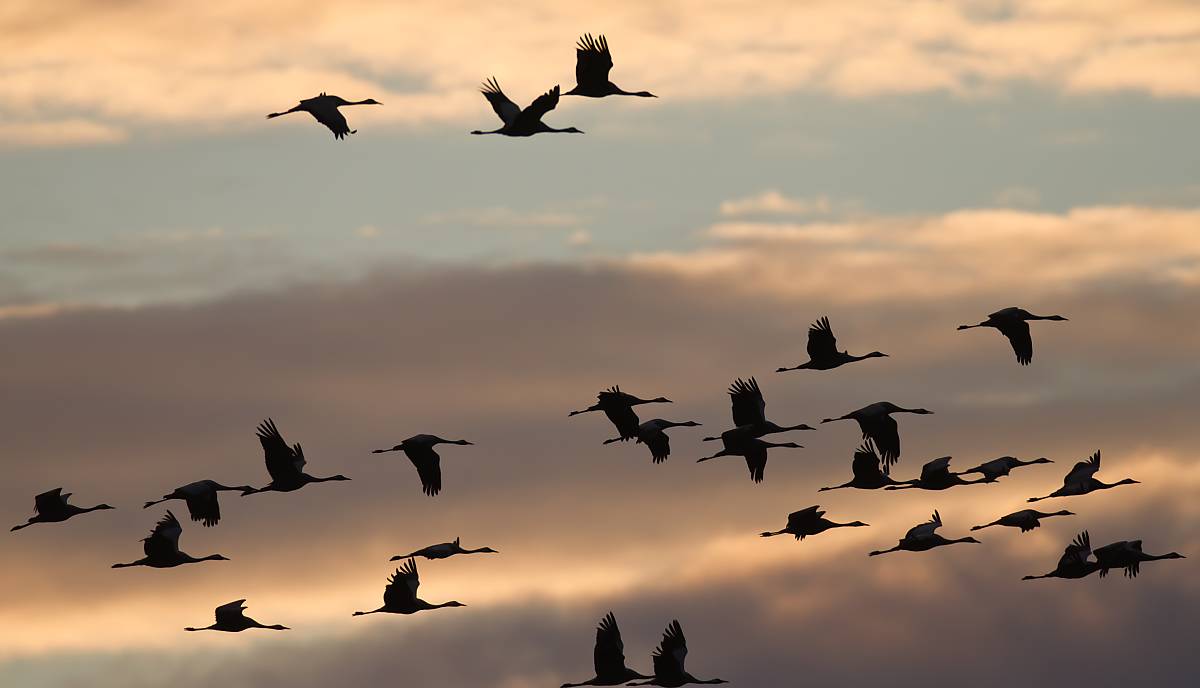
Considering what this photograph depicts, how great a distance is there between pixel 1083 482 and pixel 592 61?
16916 mm

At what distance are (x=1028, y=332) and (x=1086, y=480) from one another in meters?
4.34

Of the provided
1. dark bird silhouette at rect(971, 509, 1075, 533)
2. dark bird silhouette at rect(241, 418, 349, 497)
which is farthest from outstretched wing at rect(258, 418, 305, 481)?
dark bird silhouette at rect(971, 509, 1075, 533)

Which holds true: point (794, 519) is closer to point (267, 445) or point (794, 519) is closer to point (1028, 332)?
point (1028, 332)

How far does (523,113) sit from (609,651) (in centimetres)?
1289

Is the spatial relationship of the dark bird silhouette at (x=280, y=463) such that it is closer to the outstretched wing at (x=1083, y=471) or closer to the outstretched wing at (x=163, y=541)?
the outstretched wing at (x=163, y=541)

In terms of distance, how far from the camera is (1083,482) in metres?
79.0

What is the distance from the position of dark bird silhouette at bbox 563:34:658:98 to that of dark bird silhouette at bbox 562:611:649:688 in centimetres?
1243

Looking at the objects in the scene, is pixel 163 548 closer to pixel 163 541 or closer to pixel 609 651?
pixel 163 541

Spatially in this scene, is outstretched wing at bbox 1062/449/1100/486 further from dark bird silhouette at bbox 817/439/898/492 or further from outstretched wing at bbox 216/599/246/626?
outstretched wing at bbox 216/599/246/626

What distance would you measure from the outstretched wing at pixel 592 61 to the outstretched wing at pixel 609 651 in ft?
41.3

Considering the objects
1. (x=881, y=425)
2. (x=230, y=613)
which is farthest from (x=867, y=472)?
(x=230, y=613)

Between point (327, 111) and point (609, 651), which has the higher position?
point (327, 111)

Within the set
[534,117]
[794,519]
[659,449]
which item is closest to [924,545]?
[794,519]

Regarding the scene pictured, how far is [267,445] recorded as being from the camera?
76500mm
